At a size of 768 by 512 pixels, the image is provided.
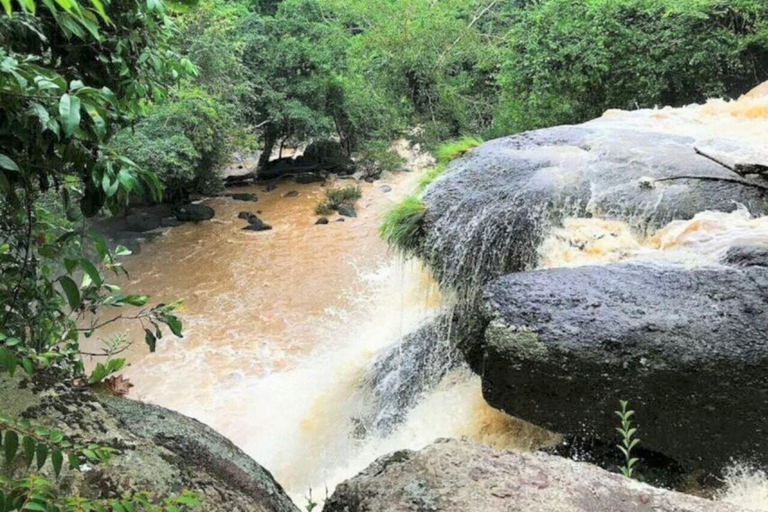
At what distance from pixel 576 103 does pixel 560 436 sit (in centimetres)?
676

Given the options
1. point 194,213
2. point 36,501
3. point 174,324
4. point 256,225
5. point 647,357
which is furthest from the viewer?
point 194,213

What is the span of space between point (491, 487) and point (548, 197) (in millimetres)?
3448

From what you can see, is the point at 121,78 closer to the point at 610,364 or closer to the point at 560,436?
the point at 610,364

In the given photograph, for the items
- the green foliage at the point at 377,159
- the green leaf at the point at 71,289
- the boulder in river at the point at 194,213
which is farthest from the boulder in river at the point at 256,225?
the green leaf at the point at 71,289

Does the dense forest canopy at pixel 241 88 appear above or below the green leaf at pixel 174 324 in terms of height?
above

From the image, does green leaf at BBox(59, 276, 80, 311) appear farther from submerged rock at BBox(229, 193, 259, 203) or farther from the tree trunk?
the tree trunk

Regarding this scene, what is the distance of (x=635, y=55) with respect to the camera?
28.5 feet

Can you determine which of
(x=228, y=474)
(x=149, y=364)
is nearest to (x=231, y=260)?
(x=149, y=364)

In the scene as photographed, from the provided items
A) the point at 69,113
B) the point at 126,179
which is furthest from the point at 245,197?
the point at 69,113

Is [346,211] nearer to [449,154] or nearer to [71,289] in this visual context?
[449,154]

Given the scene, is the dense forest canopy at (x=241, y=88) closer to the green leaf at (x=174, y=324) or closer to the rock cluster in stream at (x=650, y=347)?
the green leaf at (x=174, y=324)

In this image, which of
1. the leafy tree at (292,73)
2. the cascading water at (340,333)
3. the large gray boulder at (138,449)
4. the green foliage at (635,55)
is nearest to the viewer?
the large gray boulder at (138,449)

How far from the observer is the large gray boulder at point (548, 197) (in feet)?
14.9

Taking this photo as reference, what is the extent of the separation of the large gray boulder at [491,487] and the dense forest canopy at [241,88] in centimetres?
90
